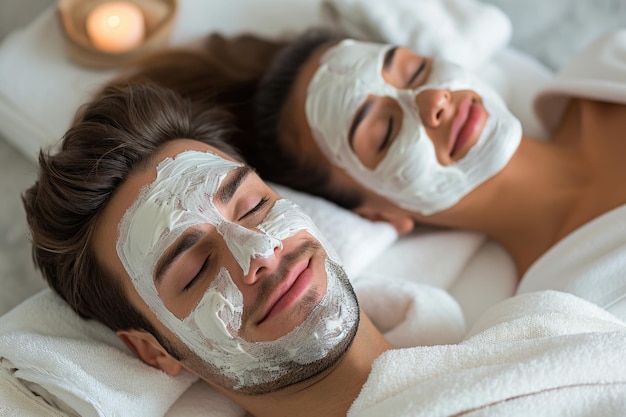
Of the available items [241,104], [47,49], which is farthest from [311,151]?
[47,49]

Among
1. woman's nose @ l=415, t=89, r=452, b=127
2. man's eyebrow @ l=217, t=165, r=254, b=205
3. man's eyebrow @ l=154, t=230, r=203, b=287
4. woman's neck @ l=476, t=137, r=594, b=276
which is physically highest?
man's eyebrow @ l=217, t=165, r=254, b=205

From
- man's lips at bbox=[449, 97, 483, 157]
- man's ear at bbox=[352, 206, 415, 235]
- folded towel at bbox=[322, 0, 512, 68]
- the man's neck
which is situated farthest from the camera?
folded towel at bbox=[322, 0, 512, 68]

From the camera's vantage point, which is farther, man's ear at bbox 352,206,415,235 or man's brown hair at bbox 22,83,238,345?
man's ear at bbox 352,206,415,235

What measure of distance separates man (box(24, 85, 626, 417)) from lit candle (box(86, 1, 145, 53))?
399 millimetres

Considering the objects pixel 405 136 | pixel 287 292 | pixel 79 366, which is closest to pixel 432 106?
pixel 405 136

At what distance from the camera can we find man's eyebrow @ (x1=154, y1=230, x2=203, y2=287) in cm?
101

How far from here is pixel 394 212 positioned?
1.44m

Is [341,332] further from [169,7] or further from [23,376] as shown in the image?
[169,7]

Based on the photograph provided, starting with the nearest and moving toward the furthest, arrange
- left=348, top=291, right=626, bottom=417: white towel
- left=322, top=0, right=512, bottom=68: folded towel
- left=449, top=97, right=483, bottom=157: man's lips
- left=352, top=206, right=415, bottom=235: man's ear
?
left=348, top=291, right=626, bottom=417: white towel < left=449, top=97, right=483, bottom=157: man's lips < left=352, top=206, right=415, bottom=235: man's ear < left=322, top=0, right=512, bottom=68: folded towel

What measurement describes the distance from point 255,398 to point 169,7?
0.97m

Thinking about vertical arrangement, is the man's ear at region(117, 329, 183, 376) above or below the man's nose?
below

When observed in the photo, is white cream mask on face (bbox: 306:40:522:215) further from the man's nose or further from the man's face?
the man's nose

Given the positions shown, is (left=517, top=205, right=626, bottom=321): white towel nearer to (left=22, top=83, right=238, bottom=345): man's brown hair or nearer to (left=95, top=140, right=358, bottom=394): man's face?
(left=95, top=140, right=358, bottom=394): man's face

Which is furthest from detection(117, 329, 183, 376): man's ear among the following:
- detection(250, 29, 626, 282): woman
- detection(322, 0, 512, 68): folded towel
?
detection(322, 0, 512, 68): folded towel
